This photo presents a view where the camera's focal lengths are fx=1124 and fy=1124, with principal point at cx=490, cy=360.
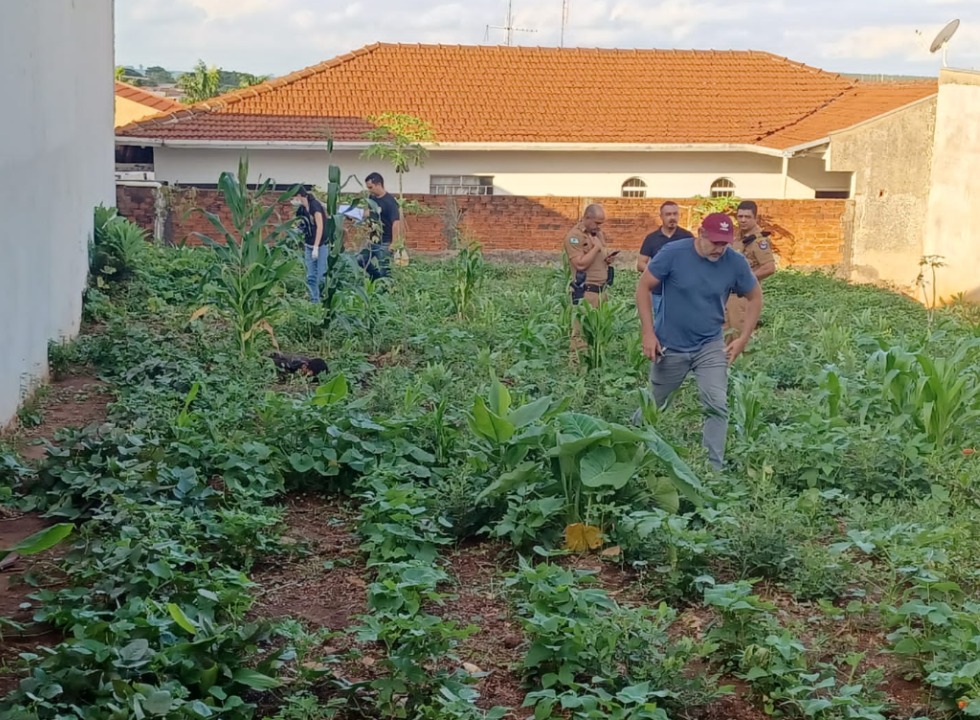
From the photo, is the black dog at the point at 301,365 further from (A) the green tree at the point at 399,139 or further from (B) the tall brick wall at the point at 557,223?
(A) the green tree at the point at 399,139

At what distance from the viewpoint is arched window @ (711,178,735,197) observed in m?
26.6

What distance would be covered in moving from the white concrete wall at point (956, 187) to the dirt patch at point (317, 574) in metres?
13.6

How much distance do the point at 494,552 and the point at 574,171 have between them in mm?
21408

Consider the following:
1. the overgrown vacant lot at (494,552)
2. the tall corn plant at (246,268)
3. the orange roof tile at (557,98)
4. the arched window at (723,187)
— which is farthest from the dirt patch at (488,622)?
the arched window at (723,187)

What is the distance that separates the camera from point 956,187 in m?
17.6

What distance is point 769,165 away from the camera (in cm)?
2650

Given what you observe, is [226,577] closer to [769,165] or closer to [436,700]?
[436,700]

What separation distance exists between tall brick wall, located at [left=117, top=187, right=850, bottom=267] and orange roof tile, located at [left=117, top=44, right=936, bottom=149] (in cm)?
361

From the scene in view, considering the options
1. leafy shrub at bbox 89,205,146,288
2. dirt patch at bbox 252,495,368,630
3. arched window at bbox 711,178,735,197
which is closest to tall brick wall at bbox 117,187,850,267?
leafy shrub at bbox 89,205,146,288

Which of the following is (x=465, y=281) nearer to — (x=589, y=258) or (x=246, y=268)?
(x=589, y=258)

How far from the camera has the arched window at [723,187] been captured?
2661 centimetres

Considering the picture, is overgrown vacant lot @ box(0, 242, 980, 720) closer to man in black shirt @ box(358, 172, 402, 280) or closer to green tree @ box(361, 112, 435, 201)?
man in black shirt @ box(358, 172, 402, 280)

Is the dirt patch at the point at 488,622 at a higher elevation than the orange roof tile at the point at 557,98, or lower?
lower

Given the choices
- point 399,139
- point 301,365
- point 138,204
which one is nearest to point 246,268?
point 301,365
